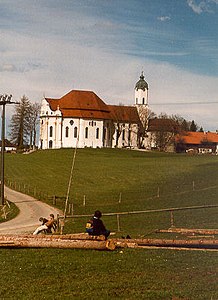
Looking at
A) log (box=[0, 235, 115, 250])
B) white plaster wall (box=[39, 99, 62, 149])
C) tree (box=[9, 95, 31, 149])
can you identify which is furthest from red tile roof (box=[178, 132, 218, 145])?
log (box=[0, 235, 115, 250])

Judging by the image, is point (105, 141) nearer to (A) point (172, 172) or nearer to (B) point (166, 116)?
(B) point (166, 116)

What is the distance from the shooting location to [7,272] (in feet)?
36.4

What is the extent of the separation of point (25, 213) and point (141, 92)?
75.2 m

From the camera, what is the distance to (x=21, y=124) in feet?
245

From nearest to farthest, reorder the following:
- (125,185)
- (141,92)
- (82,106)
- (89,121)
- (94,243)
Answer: (94,243) → (125,185) → (89,121) → (82,106) → (141,92)

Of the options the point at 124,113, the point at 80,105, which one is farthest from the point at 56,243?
the point at 124,113

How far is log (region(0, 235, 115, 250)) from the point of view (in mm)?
12969

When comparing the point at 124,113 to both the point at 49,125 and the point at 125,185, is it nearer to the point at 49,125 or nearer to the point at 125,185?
the point at 49,125

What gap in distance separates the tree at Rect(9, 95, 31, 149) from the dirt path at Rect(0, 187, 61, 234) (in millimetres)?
31055

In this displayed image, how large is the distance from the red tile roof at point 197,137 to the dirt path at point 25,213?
62781 millimetres

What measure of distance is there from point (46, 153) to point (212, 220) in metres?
60.3

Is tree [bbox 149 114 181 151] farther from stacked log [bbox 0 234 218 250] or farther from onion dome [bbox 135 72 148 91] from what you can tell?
stacked log [bbox 0 234 218 250]

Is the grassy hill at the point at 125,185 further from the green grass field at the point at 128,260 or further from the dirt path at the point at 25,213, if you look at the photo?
the dirt path at the point at 25,213

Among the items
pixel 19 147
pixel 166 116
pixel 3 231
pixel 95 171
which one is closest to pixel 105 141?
pixel 166 116
